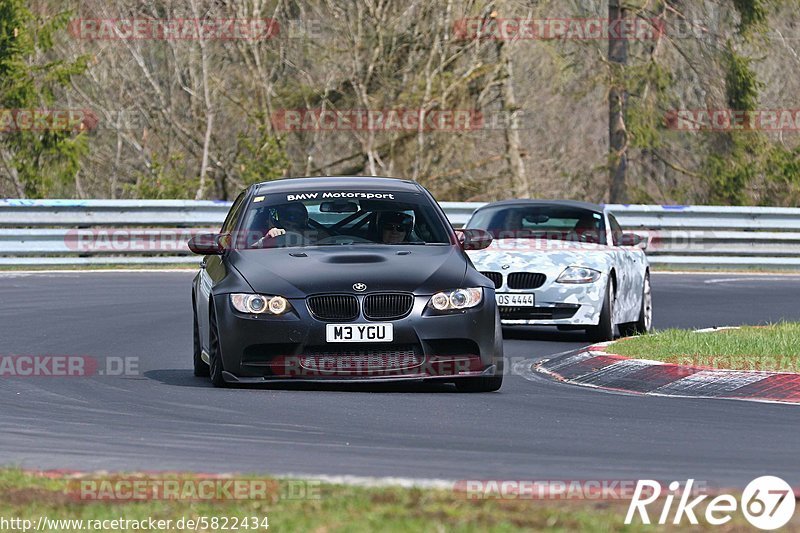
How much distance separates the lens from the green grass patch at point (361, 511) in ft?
18.6

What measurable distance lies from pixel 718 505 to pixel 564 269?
9.70 meters

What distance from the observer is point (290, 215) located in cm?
1187

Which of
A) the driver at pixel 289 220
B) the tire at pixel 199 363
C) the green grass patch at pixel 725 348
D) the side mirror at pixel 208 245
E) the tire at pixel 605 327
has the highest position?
the driver at pixel 289 220

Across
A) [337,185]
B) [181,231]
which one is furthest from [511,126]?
[337,185]

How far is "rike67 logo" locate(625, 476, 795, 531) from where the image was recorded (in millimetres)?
5867

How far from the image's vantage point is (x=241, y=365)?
10773 millimetres

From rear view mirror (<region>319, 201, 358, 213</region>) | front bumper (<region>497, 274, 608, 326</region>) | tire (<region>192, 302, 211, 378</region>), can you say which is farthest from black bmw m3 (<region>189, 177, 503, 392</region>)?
front bumper (<region>497, 274, 608, 326</region>)

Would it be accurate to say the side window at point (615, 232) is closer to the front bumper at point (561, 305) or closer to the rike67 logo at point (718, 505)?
the front bumper at point (561, 305)

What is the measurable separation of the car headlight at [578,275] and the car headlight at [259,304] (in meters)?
5.62

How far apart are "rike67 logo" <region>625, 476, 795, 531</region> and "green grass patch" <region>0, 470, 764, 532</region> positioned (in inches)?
2.7

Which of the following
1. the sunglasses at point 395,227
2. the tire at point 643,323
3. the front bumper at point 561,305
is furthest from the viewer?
the tire at point 643,323

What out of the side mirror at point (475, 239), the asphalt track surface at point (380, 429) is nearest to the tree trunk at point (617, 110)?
the asphalt track surface at point (380, 429)

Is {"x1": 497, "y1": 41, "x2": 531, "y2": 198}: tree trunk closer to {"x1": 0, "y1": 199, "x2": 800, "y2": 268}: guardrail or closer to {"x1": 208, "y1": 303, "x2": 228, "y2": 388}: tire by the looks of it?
{"x1": 0, "y1": 199, "x2": 800, "y2": 268}: guardrail

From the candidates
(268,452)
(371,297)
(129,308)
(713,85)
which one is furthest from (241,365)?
(713,85)
